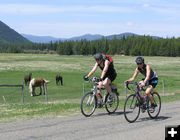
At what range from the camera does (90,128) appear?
454 inches

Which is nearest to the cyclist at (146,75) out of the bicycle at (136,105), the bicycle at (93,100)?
the bicycle at (136,105)

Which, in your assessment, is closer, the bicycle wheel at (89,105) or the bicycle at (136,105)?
the bicycle at (136,105)

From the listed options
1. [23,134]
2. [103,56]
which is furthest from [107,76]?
[23,134]

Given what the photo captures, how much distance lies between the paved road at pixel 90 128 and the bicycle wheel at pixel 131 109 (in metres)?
0.16

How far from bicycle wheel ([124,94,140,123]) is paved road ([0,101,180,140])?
0.16 m

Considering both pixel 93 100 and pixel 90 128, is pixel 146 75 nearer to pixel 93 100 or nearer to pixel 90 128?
pixel 93 100

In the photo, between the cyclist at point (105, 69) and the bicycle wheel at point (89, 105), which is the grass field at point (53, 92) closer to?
the bicycle wheel at point (89, 105)

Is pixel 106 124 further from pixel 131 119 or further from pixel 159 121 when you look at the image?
pixel 159 121

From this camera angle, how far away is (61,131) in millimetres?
11031

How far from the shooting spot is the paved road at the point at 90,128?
10.3 meters

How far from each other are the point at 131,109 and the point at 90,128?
193cm

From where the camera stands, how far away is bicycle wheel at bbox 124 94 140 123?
1273 cm

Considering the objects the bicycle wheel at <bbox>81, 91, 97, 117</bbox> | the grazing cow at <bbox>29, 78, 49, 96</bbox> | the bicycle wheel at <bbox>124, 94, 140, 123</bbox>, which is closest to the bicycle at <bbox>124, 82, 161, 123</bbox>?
the bicycle wheel at <bbox>124, 94, 140, 123</bbox>

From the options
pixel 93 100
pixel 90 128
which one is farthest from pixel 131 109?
pixel 90 128
